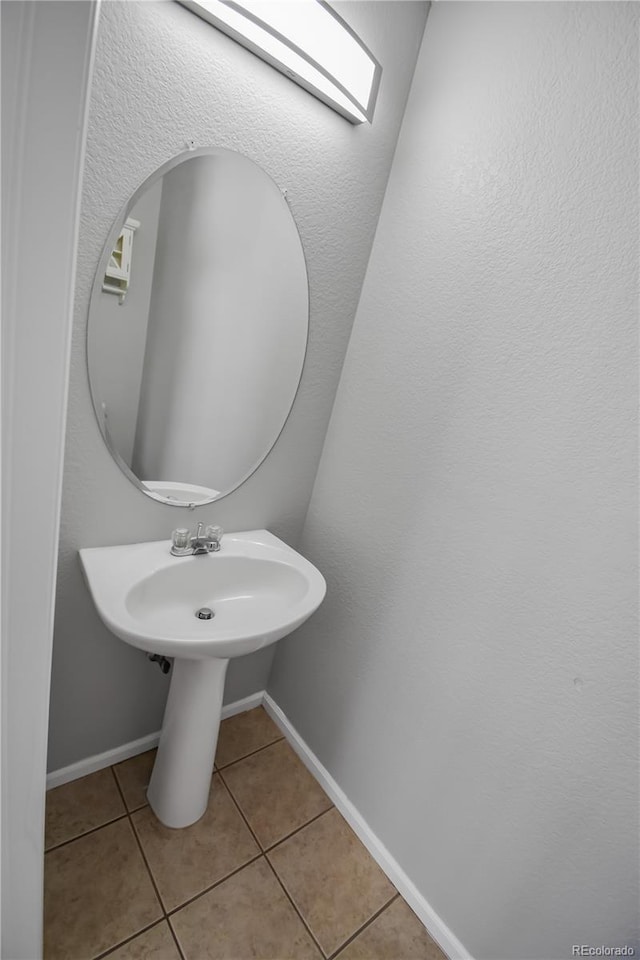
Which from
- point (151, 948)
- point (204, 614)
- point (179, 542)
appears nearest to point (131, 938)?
point (151, 948)

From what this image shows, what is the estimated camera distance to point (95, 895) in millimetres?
1041

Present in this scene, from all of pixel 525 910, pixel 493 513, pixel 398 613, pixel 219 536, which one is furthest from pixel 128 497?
pixel 525 910

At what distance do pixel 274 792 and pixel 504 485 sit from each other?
1.21 meters

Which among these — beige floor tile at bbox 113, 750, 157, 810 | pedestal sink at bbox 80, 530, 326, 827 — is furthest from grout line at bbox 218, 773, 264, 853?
beige floor tile at bbox 113, 750, 157, 810

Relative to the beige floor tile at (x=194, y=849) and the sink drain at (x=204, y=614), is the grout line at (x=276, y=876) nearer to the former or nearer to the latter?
the beige floor tile at (x=194, y=849)

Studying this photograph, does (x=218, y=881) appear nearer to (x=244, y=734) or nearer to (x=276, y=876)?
(x=276, y=876)

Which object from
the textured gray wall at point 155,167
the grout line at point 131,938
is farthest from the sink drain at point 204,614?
the grout line at point 131,938

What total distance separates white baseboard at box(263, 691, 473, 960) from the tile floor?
0.06 feet

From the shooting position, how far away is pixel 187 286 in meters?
1.02

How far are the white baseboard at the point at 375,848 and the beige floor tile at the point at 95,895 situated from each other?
548 mm

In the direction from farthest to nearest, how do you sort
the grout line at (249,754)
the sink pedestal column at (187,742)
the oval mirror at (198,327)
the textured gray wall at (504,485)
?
the grout line at (249,754), the sink pedestal column at (187,742), the oval mirror at (198,327), the textured gray wall at (504,485)

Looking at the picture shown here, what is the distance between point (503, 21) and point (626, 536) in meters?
1.11

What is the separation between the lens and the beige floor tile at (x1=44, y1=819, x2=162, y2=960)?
37.8 inches

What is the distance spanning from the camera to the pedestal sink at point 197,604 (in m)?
1.00
